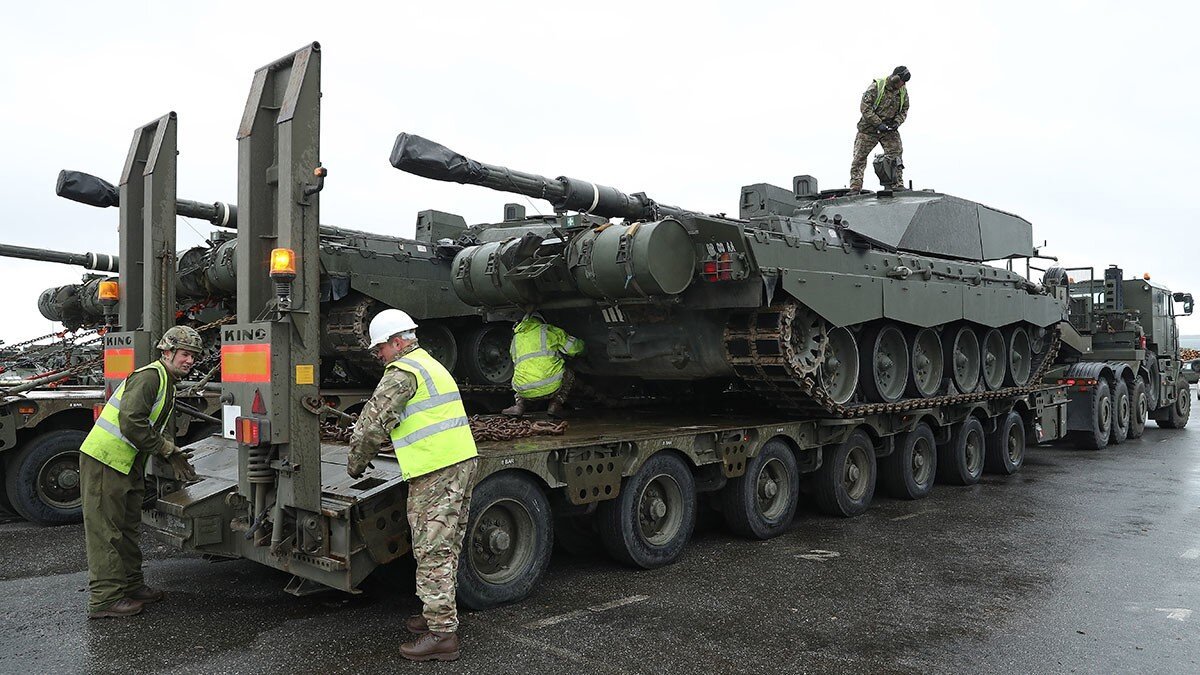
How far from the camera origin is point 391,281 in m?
13.0

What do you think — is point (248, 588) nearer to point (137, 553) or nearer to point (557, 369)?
point (137, 553)

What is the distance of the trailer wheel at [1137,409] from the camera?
17812 millimetres

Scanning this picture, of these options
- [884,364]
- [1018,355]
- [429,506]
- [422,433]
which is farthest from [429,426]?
[1018,355]

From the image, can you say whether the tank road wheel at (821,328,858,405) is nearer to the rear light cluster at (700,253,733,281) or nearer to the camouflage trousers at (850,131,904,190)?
the rear light cluster at (700,253,733,281)

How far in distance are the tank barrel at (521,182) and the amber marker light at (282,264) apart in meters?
1.77

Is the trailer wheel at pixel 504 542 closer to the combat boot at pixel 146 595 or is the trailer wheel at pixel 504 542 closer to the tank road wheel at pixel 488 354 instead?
the combat boot at pixel 146 595

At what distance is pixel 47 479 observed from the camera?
9.75 meters

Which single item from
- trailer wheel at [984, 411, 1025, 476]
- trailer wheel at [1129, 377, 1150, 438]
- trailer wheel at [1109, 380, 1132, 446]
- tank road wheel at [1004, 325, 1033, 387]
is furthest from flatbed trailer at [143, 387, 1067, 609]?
trailer wheel at [1129, 377, 1150, 438]

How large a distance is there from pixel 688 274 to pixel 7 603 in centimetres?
558

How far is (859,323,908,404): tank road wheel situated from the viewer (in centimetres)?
1000

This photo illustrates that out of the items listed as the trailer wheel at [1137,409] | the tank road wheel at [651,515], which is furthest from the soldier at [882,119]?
the trailer wheel at [1137,409]

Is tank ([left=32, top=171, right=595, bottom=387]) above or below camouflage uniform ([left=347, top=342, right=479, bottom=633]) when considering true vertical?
above

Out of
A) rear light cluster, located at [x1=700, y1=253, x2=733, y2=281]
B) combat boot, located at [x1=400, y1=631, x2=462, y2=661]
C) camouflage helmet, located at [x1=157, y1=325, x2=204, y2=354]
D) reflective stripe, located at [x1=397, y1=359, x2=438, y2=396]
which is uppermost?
rear light cluster, located at [x1=700, y1=253, x2=733, y2=281]

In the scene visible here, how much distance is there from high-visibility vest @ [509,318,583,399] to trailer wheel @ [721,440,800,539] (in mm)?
1915
